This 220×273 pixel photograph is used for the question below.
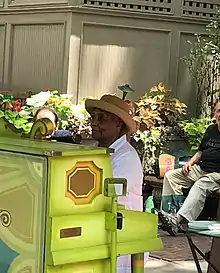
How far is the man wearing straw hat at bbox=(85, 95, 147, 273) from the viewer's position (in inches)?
181

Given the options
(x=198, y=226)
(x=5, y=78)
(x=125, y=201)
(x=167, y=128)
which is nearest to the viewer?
(x=125, y=201)

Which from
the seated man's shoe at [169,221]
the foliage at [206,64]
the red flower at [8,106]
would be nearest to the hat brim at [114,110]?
the seated man's shoe at [169,221]

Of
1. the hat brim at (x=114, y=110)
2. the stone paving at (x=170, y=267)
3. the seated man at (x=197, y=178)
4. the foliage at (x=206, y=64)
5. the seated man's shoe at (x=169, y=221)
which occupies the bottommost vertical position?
the stone paving at (x=170, y=267)

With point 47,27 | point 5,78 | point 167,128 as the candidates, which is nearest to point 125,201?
point 167,128

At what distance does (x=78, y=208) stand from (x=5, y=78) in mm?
8332

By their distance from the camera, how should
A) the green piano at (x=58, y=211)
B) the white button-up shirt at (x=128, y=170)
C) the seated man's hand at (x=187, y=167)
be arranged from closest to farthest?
the green piano at (x=58, y=211)
the white button-up shirt at (x=128, y=170)
the seated man's hand at (x=187, y=167)

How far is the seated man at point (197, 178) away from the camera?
8.52 metres

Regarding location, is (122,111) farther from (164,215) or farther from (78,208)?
(164,215)

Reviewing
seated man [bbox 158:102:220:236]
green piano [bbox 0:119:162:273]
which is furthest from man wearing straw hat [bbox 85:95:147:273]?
seated man [bbox 158:102:220:236]

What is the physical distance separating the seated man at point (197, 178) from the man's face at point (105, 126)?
353 centimetres

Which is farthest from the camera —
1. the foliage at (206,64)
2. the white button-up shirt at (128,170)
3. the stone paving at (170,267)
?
the foliage at (206,64)

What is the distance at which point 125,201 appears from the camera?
4.64 metres

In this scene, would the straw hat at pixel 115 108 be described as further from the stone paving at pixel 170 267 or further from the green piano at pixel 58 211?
the stone paving at pixel 170 267

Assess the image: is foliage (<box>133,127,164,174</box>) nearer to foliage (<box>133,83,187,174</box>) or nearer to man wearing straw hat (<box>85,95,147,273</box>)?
foliage (<box>133,83,187,174</box>)
